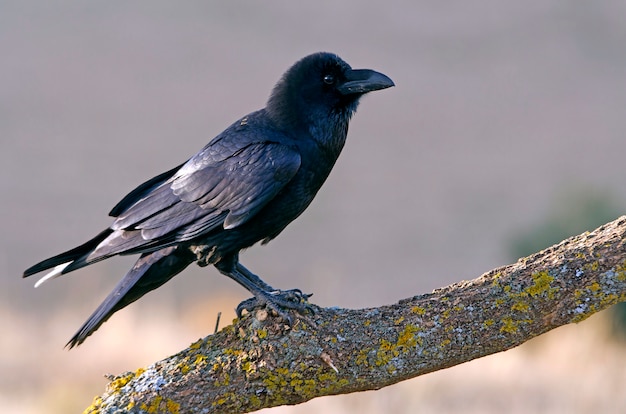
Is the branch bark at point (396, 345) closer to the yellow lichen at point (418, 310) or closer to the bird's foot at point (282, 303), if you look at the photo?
the yellow lichen at point (418, 310)

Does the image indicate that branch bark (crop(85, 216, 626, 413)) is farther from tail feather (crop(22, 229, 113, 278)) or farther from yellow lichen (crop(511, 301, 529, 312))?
tail feather (crop(22, 229, 113, 278))

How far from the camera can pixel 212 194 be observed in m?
5.52

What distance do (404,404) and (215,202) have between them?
380cm

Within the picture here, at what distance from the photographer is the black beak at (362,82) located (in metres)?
5.77

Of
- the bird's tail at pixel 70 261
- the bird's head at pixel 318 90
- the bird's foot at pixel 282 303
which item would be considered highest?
the bird's head at pixel 318 90

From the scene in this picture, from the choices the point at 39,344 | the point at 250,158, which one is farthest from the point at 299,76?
the point at 39,344

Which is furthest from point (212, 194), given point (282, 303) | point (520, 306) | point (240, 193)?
point (520, 306)

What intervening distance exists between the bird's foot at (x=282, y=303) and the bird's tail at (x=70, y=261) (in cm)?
89

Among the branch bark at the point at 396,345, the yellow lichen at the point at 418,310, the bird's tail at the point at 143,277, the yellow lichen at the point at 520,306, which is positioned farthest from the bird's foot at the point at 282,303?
the yellow lichen at the point at 520,306

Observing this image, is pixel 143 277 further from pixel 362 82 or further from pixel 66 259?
pixel 362 82

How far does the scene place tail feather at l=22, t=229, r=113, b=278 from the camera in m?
5.29

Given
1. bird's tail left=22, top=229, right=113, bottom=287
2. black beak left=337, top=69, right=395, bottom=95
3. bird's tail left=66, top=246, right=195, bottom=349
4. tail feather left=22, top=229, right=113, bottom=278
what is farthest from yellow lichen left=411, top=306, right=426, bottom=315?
tail feather left=22, top=229, right=113, bottom=278

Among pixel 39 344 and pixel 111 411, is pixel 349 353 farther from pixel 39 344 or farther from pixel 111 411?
pixel 39 344

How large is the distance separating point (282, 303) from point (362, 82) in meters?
1.62
